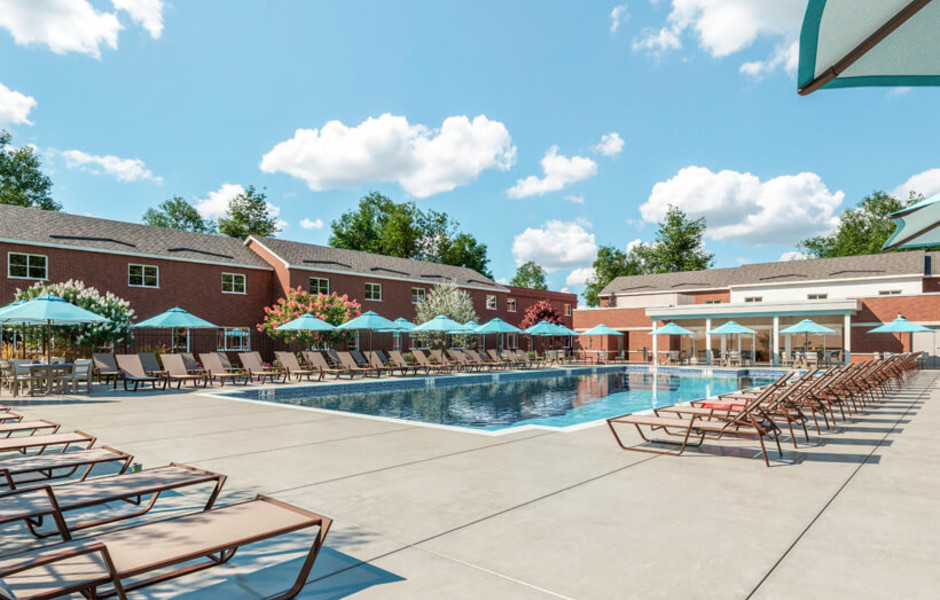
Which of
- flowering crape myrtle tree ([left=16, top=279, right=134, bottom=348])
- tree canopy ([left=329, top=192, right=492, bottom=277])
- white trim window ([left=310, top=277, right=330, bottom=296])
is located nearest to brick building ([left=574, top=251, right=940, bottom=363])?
white trim window ([left=310, top=277, right=330, bottom=296])

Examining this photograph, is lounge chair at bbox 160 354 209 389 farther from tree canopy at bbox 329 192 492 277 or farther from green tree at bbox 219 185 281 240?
tree canopy at bbox 329 192 492 277

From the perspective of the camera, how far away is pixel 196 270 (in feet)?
86.4

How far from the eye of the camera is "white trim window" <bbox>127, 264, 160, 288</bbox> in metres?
24.3

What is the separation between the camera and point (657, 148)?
35969 mm

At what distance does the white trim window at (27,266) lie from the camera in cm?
2116

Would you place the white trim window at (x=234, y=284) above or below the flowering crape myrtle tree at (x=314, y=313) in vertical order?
above

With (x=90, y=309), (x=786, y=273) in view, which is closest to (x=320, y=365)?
(x=90, y=309)

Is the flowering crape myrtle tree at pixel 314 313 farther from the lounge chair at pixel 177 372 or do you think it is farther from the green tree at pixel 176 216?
the green tree at pixel 176 216

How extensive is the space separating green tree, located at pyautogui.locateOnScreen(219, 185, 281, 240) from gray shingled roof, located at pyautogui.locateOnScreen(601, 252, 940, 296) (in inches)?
1271

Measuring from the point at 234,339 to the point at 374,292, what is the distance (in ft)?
26.9

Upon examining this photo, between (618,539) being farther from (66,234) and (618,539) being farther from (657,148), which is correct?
(657,148)

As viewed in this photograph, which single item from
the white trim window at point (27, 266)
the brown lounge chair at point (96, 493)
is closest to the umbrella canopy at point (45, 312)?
the white trim window at point (27, 266)

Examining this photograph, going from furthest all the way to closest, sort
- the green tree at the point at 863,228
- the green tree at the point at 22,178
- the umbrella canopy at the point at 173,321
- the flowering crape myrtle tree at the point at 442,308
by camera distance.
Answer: the green tree at the point at 863,228 < the green tree at the point at 22,178 < the flowering crape myrtle tree at the point at 442,308 < the umbrella canopy at the point at 173,321

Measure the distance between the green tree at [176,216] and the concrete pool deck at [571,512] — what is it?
55633 millimetres
